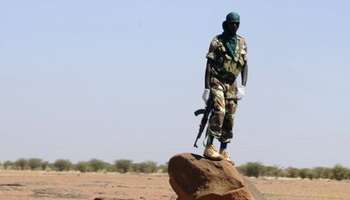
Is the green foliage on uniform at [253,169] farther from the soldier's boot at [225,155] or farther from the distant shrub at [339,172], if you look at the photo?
the soldier's boot at [225,155]

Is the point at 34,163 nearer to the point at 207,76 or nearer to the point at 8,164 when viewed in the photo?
the point at 8,164

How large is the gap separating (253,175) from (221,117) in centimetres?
4221

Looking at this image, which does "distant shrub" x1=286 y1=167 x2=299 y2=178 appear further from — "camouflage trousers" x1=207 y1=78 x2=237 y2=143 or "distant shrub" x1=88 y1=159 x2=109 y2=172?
"camouflage trousers" x1=207 y1=78 x2=237 y2=143

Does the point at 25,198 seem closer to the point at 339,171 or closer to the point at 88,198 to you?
the point at 88,198

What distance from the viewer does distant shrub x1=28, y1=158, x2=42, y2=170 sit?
202 feet

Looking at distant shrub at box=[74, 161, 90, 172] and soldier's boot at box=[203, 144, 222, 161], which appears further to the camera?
distant shrub at box=[74, 161, 90, 172]

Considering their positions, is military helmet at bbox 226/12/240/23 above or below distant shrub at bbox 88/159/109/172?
above

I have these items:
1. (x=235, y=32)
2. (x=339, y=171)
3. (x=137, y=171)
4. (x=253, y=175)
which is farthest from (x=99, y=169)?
(x=235, y=32)

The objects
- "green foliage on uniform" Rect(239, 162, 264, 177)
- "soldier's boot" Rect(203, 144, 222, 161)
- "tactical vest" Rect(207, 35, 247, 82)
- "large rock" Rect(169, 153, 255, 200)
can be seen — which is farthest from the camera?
"green foliage on uniform" Rect(239, 162, 264, 177)

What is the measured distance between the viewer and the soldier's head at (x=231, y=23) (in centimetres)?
1520

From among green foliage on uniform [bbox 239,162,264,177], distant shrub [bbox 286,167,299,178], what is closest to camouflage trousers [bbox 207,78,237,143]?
green foliage on uniform [bbox 239,162,264,177]

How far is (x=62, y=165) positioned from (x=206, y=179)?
48.4 metres

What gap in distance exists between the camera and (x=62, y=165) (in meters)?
62.1

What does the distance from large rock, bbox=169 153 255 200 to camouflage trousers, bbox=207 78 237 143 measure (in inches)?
21.2
